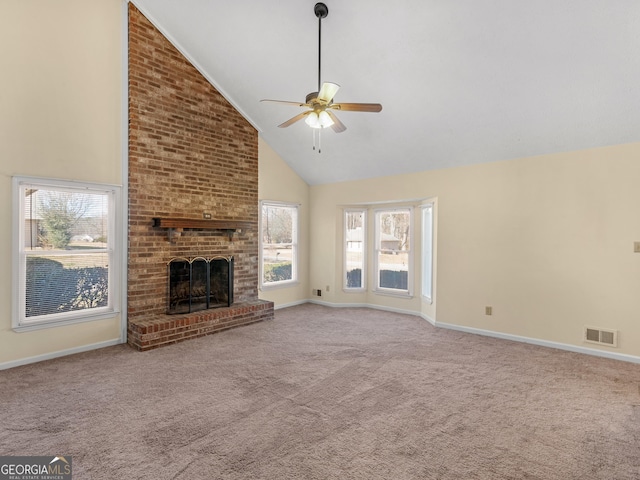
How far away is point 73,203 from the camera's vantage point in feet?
13.3

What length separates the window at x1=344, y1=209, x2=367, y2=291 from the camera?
673 centimetres

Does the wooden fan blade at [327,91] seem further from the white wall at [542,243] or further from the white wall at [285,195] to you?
the white wall at [285,195]

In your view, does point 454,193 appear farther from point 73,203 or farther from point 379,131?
point 73,203

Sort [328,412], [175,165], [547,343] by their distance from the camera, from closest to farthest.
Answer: [328,412] < [547,343] < [175,165]

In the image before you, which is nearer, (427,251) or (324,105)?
(324,105)

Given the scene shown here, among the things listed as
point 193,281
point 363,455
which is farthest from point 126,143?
point 363,455

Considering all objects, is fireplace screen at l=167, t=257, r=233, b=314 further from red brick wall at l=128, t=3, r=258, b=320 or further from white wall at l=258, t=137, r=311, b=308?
white wall at l=258, t=137, r=311, b=308

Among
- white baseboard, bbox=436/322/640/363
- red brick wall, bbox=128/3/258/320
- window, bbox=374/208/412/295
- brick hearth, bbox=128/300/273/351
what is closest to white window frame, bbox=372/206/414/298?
window, bbox=374/208/412/295

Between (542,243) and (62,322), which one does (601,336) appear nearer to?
(542,243)

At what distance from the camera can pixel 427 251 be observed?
19.3 ft

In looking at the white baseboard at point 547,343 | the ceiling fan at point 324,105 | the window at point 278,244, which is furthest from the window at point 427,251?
the ceiling fan at point 324,105

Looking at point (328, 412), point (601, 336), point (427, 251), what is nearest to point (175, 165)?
point (328, 412)

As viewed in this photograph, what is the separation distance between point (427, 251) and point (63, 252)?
5.13 metres

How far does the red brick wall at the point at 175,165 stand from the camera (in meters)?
4.45
